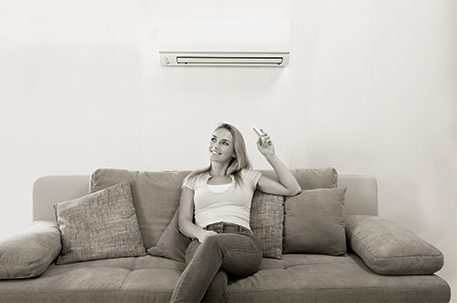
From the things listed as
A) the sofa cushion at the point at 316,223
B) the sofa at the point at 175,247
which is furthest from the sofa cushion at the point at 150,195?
the sofa cushion at the point at 316,223

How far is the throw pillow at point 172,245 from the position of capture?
219 cm

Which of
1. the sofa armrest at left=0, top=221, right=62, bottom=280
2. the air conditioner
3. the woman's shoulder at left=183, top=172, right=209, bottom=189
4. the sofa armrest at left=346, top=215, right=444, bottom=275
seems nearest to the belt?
the woman's shoulder at left=183, top=172, right=209, bottom=189

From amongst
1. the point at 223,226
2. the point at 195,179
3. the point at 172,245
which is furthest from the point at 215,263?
the point at 195,179

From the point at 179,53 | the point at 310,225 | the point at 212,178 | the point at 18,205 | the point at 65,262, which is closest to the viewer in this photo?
the point at 65,262

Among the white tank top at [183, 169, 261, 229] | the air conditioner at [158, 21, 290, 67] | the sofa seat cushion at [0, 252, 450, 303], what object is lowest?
the sofa seat cushion at [0, 252, 450, 303]

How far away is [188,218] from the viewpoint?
2.26 meters

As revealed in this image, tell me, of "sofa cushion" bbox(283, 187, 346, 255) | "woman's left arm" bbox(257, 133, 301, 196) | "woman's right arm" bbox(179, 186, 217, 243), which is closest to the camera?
"woman's right arm" bbox(179, 186, 217, 243)

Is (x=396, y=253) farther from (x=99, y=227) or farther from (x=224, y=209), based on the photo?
(x=99, y=227)

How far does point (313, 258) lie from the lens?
2.18 meters

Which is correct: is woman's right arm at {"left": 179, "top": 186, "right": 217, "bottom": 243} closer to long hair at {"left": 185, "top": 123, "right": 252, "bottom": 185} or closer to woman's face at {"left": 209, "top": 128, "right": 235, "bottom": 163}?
long hair at {"left": 185, "top": 123, "right": 252, "bottom": 185}

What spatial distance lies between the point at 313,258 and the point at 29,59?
2.37 meters

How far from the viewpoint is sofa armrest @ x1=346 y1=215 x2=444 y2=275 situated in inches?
74.3

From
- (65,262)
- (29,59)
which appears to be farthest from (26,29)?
(65,262)

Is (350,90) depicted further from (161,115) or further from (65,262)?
(65,262)
